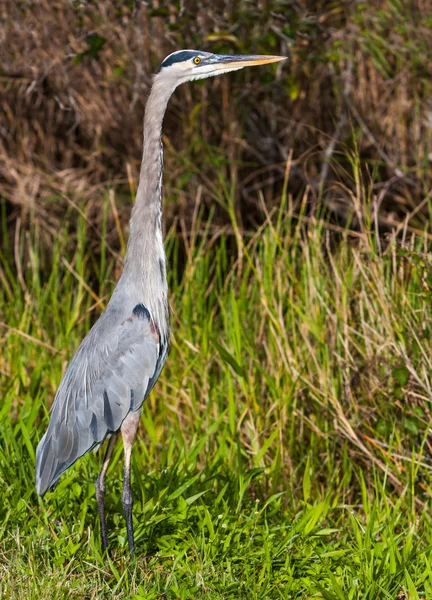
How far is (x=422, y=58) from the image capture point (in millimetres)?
6340

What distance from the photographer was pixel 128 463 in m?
3.37

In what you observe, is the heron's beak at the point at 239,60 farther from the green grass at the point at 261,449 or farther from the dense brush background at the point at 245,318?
the green grass at the point at 261,449

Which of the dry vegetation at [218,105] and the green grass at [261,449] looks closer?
the green grass at [261,449]

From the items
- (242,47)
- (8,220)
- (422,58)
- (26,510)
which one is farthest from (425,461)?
(8,220)

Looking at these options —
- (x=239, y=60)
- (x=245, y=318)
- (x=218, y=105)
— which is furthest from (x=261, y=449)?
(x=218, y=105)

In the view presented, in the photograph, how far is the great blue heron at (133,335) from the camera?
345cm

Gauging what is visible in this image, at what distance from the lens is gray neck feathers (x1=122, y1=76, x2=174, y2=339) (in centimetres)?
346

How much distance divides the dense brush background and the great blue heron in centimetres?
31

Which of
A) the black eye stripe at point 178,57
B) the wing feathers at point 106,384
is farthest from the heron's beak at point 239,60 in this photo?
the wing feathers at point 106,384

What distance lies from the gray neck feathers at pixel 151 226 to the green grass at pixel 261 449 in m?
0.77

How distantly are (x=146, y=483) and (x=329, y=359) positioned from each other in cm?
128

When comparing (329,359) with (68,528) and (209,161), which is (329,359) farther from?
(209,161)

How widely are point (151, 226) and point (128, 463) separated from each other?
3.07 ft

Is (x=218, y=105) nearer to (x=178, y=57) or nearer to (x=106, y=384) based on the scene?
(x=178, y=57)
